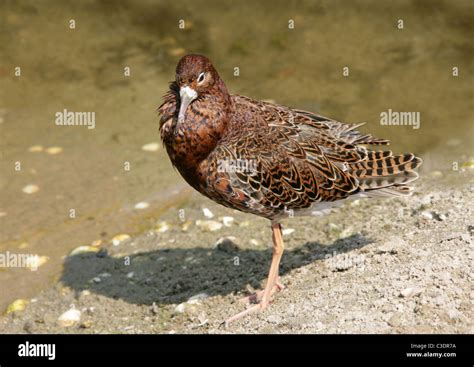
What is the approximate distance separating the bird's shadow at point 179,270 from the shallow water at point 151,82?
50cm

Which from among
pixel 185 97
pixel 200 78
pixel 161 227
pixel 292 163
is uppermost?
pixel 200 78

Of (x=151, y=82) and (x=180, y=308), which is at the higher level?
(x=151, y=82)

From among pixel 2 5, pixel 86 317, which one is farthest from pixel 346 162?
pixel 2 5

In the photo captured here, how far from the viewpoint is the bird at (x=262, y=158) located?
8.01 meters

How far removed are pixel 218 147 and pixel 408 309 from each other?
92.0 inches

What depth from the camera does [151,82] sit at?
13.4 meters

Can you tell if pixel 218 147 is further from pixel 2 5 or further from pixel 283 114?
pixel 2 5

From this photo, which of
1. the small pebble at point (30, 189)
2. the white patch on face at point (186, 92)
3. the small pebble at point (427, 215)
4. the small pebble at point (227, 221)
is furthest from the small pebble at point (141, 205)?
the small pebble at point (427, 215)

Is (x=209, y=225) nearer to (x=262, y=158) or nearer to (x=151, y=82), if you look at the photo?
(x=262, y=158)

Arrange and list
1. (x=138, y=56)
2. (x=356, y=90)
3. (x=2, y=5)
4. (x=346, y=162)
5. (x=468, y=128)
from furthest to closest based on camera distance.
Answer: (x=2, y=5) < (x=138, y=56) < (x=356, y=90) < (x=468, y=128) < (x=346, y=162)

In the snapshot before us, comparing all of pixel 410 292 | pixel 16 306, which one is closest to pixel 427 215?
pixel 410 292

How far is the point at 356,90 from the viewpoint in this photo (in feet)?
42.4

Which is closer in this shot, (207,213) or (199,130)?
(199,130)

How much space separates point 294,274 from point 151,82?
5648 millimetres
